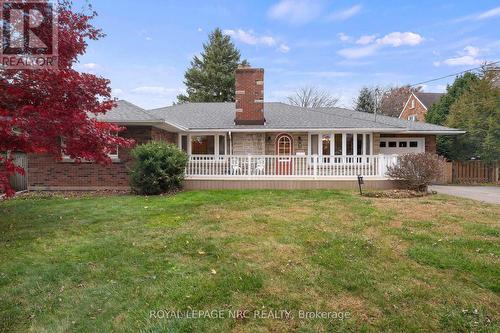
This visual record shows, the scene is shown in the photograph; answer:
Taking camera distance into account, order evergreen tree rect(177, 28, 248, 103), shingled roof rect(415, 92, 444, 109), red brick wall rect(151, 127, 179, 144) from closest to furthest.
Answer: red brick wall rect(151, 127, 179, 144) → shingled roof rect(415, 92, 444, 109) → evergreen tree rect(177, 28, 248, 103)

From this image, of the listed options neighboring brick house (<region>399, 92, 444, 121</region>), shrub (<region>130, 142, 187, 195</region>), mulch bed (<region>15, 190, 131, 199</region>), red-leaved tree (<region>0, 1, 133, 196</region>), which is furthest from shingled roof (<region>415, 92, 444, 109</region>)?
red-leaved tree (<region>0, 1, 133, 196</region>)

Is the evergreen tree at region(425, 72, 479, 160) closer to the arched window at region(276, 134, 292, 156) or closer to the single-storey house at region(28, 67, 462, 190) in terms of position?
the single-storey house at region(28, 67, 462, 190)

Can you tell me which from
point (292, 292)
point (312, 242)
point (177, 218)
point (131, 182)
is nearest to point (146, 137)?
point (131, 182)

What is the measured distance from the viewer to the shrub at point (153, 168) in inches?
419

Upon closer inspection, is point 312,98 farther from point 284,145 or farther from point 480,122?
point 284,145

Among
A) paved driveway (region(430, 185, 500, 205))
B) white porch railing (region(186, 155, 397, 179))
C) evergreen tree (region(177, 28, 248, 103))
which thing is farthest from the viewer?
evergreen tree (region(177, 28, 248, 103))

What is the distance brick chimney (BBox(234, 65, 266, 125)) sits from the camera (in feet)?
53.0

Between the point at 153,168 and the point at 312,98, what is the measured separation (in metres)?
36.4

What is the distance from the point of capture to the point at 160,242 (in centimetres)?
539

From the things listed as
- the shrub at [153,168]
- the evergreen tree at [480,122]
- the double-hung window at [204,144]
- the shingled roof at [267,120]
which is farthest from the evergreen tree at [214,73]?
the shrub at [153,168]

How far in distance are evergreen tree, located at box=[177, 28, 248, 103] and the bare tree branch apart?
10312 mm

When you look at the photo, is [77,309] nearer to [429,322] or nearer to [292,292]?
[292,292]

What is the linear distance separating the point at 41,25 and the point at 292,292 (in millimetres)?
5342

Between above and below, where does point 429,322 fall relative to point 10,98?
below
